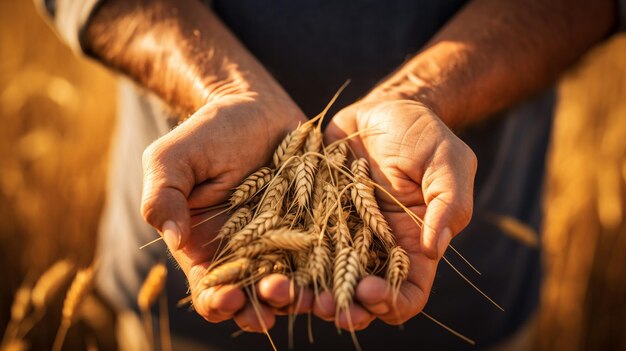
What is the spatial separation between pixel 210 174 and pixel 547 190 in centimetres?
212

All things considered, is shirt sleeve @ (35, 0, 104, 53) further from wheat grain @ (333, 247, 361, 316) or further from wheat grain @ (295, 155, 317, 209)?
wheat grain @ (333, 247, 361, 316)

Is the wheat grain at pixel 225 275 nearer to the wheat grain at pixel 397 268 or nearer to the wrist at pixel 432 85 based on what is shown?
the wheat grain at pixel 397 268

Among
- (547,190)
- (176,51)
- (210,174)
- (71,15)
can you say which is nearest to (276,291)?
(210,174)

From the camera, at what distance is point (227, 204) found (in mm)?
1314

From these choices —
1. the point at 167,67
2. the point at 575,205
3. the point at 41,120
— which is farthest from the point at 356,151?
the point at 41,120

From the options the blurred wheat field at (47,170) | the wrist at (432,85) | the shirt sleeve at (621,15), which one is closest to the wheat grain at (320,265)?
the wrist at (432,85)

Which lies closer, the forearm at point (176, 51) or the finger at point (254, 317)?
the finger at point (254, 317)

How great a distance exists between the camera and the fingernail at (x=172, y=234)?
3.55 ft

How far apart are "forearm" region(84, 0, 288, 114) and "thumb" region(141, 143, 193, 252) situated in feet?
1.20

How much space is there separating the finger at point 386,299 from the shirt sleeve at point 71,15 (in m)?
1.25

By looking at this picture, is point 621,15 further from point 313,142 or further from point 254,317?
point 254,317

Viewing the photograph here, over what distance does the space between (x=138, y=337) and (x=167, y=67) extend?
110cm

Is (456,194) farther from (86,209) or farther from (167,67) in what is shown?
(86,209)

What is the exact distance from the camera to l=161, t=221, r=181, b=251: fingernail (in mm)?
1082
